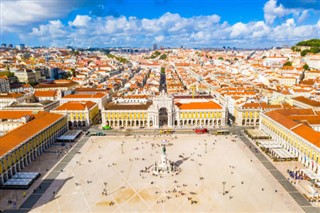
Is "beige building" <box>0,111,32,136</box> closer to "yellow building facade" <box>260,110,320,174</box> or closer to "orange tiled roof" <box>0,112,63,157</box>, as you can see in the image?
"orange tiled roof" <box>0,112,63,157</box>

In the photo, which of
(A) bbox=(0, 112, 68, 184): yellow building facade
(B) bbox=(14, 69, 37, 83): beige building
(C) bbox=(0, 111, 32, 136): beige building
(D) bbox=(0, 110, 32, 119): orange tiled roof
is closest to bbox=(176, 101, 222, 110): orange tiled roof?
(A) bbox=(0, 112, 68, 184): yellow building facade

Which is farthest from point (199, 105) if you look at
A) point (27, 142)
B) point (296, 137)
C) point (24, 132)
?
point (27, 142)

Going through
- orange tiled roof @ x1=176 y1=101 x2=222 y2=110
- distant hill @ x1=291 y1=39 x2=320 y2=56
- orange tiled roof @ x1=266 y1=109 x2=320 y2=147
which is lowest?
orange tiled roof @ x1=266 y1=109 x2=320 y2=147

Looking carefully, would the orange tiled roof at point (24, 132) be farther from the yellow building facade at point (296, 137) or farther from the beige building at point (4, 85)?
the beige building at point (4, 85)

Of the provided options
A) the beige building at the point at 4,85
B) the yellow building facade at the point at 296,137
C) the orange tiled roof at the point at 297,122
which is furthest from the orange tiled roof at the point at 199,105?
the beige building at the point at 4,85

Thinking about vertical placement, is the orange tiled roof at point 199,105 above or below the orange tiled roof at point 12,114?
below

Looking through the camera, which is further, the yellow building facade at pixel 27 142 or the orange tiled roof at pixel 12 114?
the orange tiled roof at pixel 12 114
